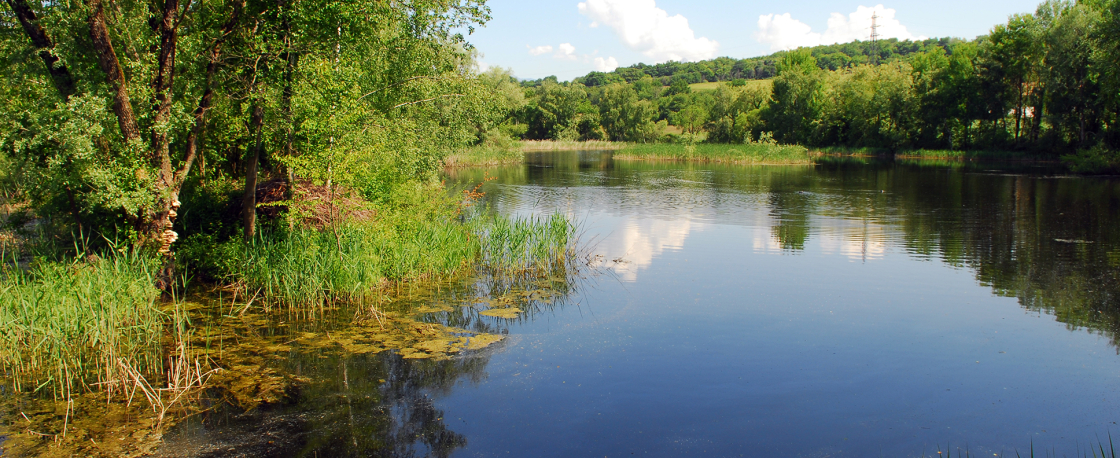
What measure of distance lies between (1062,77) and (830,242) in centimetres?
4323

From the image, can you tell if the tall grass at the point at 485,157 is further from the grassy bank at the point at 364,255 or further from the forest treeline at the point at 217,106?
the grassy bank at the point at 364,255

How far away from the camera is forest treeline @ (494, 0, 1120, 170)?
46.7 meters

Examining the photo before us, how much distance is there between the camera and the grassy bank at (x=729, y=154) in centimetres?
5678

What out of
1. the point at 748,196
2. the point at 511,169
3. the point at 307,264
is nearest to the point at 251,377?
the point at 307,264

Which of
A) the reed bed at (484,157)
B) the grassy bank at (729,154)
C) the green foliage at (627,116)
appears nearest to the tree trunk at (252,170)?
the reed bed at (484,157)

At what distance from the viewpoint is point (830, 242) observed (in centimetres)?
1808

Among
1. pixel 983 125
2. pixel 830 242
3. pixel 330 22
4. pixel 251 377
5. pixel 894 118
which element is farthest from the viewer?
pixel 894 118

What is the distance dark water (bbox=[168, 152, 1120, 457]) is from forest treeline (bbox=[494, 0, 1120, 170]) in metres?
33.1

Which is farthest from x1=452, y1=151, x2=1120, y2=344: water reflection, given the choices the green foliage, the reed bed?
the green foliage

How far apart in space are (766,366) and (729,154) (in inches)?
2083

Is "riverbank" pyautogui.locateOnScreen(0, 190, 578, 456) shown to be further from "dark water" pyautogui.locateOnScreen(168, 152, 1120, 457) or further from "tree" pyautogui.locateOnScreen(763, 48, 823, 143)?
"tree" pyautogui.locateOnScreen(763, 48, 823, 143)

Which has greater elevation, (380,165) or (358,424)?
(380,165)

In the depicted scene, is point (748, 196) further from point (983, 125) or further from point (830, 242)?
point (983, 125)

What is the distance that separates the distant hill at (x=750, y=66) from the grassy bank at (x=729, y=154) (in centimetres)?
8016
